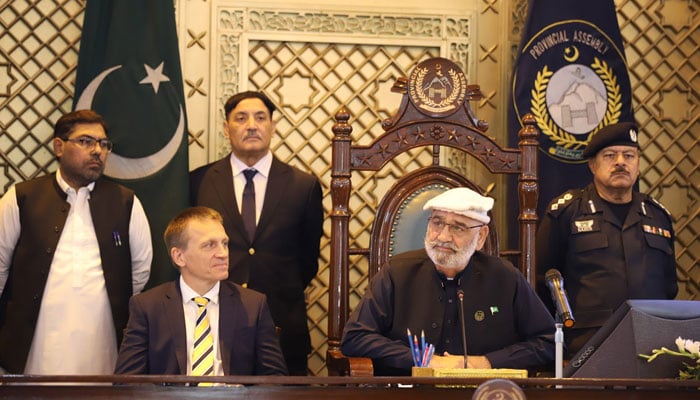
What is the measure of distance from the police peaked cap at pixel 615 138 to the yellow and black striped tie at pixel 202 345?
1654 millimetres

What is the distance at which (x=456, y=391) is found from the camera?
6.17 ft

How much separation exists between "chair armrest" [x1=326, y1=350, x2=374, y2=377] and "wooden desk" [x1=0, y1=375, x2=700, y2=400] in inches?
36.6

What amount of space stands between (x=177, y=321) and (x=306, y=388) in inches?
43.1

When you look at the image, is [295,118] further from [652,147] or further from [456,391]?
[456,391]

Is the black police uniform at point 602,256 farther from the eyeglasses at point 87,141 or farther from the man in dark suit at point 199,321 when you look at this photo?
the eyeglasses at point 87,141

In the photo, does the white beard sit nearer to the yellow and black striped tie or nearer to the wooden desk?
the yellow and black striped tie

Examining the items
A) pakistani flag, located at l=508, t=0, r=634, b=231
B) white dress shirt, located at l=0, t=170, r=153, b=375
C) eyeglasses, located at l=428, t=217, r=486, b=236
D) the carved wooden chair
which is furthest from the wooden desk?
pakistani flag, located at l=508, t=0, r=634, b=231

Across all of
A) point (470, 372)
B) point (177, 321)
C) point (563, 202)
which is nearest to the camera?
point (470, 372)

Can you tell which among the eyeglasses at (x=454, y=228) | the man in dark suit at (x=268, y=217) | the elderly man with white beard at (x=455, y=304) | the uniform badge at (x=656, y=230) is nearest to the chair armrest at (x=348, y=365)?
the elderly man with white beard at (x=455, y=304)

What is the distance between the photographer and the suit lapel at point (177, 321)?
2.85m

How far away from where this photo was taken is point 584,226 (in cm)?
371

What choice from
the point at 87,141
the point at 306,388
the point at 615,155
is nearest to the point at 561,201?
the point at 615,155

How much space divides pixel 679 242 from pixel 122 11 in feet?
9.02

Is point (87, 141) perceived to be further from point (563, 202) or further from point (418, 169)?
point (563, 202)
